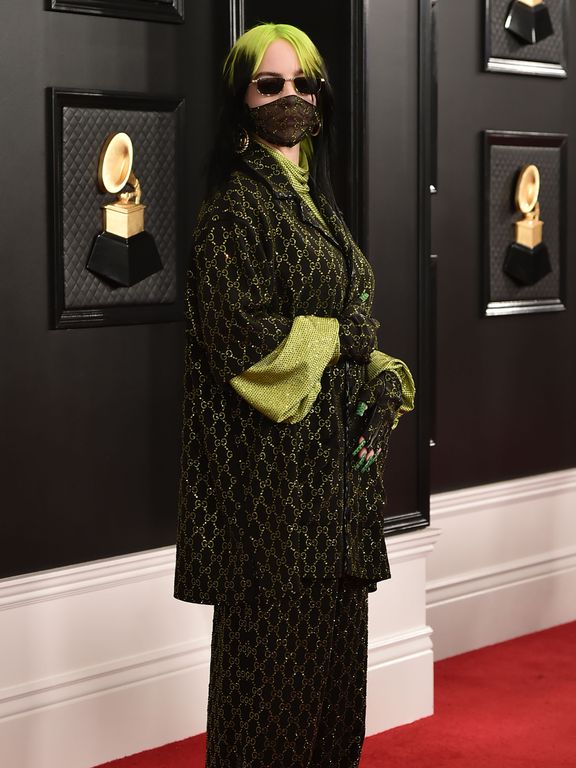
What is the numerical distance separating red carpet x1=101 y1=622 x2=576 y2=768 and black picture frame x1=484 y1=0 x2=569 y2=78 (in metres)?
1.86

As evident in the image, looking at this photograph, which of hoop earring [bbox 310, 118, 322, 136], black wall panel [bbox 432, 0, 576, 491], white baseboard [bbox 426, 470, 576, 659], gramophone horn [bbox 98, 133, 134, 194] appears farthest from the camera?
white baseboard [bbox 426, 470, 576, 659]

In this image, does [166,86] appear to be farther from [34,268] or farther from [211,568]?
[211,568]

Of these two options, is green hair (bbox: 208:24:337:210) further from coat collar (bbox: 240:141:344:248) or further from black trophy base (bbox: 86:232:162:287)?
black trophy base (bbox: 86:232:162:287)

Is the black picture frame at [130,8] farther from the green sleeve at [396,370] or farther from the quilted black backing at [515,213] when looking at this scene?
the quilted black backing at [515,213]

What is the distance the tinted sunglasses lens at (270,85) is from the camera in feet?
7.55

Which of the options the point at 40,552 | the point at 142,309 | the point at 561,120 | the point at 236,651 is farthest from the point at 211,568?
the point at 561,120

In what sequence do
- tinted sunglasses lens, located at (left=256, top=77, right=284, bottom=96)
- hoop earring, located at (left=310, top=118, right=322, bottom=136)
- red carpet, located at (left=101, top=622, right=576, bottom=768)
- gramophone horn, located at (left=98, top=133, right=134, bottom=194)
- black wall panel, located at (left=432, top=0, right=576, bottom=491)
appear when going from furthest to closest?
black wall panel, located at (left=432, top=0, right=576, bottom=491) < red carpet, located at (left=101, top=622, right=576, bottom=768) < gramophone horn, located at (left=98, top=133, right=134, bottom=194) < hoop earring, located at (left=310, top=118, right=322, bottom=136) < tinted sunglasses lens, located at (left=256, top=77, right=284, bottom=96)

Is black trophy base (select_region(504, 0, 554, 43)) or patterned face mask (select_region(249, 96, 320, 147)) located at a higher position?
black trophy base (select_region(504, 0, 554, 43))

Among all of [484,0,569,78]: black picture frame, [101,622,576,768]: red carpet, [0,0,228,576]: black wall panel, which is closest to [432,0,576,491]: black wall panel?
[484,0,569,78]: black picture frame

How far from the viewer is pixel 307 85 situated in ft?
7.66

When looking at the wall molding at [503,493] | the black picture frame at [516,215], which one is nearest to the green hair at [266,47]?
the black picture frame at [516,215]

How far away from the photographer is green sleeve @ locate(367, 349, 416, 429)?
8.01ft

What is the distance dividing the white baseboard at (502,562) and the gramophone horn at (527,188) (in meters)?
0.92

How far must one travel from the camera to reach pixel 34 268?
2.83 meters
